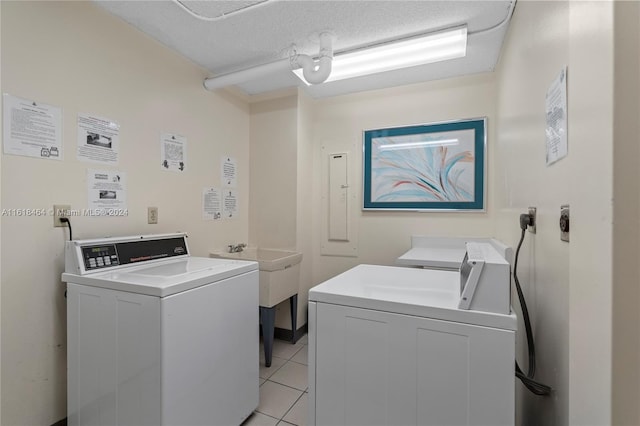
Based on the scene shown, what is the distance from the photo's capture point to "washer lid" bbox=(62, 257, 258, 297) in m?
1.29

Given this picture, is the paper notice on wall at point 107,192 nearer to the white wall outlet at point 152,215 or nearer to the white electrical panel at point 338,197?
the white wall outlet at point 152,215

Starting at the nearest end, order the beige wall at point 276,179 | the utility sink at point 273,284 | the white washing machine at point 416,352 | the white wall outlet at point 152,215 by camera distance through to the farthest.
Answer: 1. the white washing machine at point 416,352
2. the white wall outlet at point 152,215
3. the utility sink at point 273,284
4. the beige wall at point 276,179

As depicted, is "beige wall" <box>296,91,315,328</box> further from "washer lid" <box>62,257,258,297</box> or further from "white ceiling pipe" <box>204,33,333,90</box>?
"washer lid" <box>62,257,258,297</box>

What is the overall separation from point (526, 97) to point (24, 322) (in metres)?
2.73

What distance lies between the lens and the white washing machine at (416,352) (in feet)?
2.74

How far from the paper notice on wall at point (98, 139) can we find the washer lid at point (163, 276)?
0.70m

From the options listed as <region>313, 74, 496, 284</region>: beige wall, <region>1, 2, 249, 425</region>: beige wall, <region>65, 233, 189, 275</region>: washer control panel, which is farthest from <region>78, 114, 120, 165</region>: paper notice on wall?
<region>313, 74, 496, 284</region>: beige wall

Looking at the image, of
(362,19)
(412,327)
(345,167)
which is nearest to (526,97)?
(362,19)

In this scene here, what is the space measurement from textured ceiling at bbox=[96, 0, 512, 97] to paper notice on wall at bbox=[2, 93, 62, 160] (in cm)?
77

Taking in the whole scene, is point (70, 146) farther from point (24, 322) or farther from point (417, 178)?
point (417, 178)

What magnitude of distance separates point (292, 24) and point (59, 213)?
177 cm

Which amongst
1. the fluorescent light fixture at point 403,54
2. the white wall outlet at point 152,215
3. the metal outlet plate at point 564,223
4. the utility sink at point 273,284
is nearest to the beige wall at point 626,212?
the metal outlet plate at point 564,223

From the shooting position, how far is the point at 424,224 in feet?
8.71

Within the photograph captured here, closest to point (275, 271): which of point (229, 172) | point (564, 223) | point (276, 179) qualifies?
point (276, 179)
